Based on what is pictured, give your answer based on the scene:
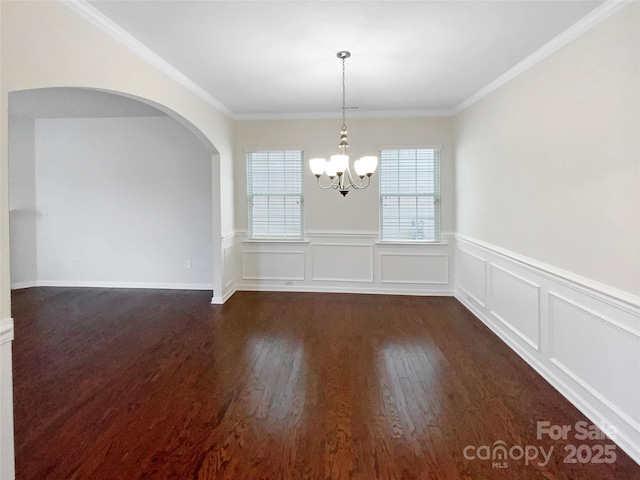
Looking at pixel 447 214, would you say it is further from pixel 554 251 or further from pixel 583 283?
pixel 583 283

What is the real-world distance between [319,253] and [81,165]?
4.17m

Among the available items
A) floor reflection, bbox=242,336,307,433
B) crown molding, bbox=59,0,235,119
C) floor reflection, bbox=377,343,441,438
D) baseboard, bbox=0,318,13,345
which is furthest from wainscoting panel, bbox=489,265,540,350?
crown molding, bbox=59,0,235,119

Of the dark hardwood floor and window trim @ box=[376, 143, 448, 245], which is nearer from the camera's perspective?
the dark hardwood floor

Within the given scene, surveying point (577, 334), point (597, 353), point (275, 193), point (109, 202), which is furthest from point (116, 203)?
point (597, 353)

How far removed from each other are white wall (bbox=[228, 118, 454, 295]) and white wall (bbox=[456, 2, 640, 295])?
4.94 feet

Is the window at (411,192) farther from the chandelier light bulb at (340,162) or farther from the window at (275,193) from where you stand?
the chandelier light bulb at (340,162)

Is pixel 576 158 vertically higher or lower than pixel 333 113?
lower

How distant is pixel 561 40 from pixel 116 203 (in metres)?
6.14

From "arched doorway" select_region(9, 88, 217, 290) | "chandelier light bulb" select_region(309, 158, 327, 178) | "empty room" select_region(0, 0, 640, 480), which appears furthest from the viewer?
"arched doorway" select_region(9, 88, 217, 290)

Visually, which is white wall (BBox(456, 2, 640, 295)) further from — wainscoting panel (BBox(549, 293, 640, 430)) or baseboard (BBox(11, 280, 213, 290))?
baseboard (BBox(11, 280, 213, 290))

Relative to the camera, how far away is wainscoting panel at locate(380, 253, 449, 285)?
5.45 meters

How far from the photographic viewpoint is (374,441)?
7.11 feet

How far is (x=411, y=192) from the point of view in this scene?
5.42 meters

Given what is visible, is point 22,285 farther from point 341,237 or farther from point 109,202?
point 341,237
